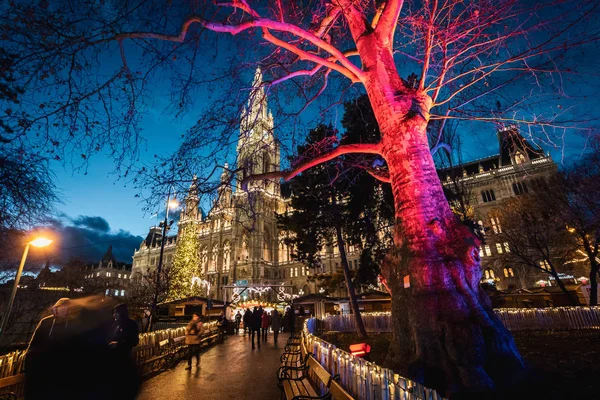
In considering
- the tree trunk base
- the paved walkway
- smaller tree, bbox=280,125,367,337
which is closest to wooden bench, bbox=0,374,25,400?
the paved walkway

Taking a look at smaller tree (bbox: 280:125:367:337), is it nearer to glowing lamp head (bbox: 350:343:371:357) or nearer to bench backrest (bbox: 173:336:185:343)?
bench backrest (bbox: 173:336:185:343)

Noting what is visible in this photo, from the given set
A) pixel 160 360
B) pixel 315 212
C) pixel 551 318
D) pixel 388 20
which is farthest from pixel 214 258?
pixel 388 20

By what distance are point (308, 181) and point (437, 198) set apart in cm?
1346

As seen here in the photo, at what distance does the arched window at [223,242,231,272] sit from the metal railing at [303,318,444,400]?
198 feet

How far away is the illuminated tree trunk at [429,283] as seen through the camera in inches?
151

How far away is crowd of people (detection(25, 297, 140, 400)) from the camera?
3193mm

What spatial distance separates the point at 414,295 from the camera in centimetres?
A: 449

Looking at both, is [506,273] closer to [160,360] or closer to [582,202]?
[582,202]

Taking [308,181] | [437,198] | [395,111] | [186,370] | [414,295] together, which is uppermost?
[308,181]

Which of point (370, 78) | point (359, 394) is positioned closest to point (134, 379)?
point (359, 394)

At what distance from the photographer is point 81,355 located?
11.3ft

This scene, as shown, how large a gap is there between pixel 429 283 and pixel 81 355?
4.85m

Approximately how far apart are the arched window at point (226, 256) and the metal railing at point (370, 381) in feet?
198

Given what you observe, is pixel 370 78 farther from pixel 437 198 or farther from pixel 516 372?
pixel 516 372
